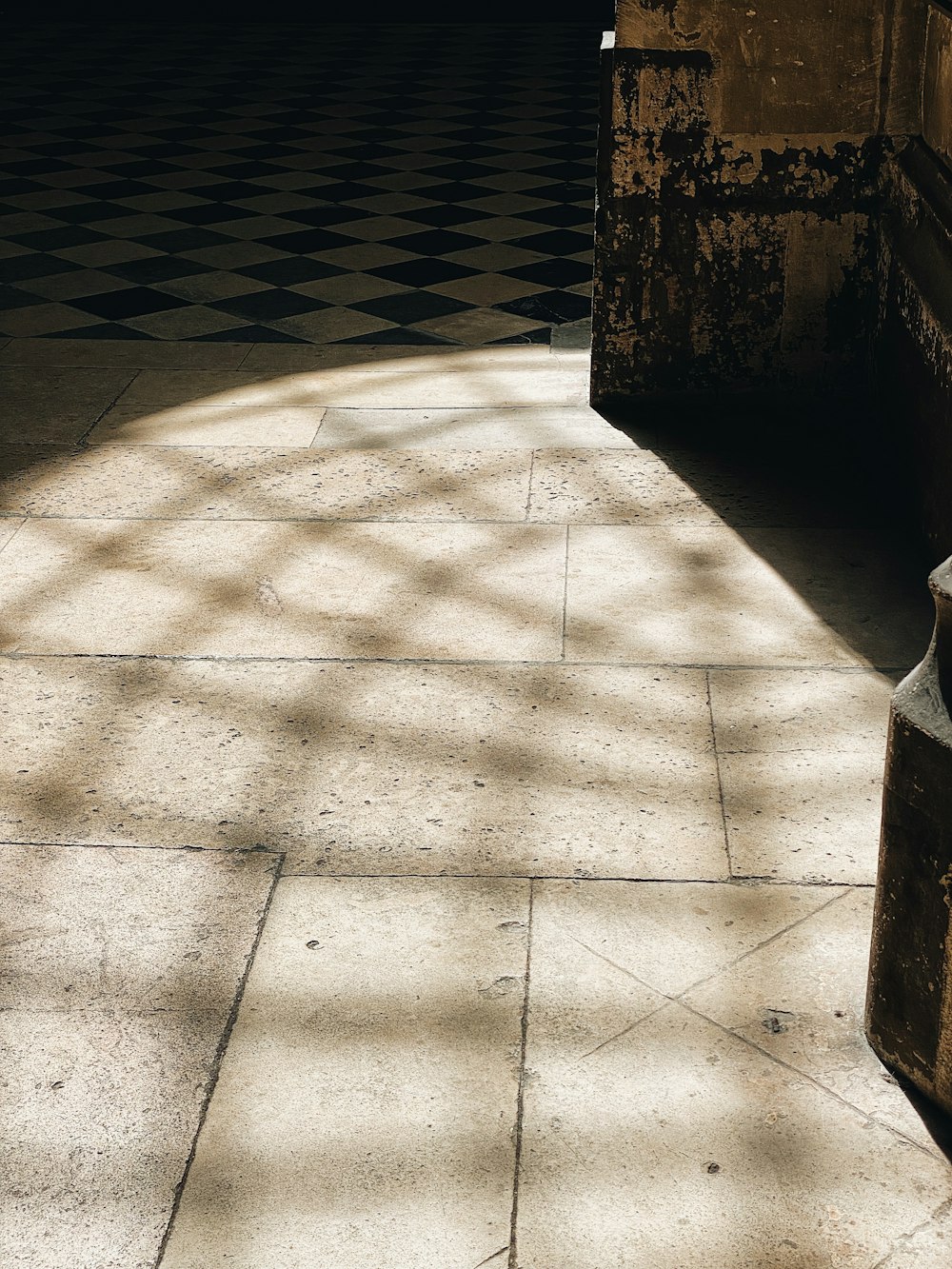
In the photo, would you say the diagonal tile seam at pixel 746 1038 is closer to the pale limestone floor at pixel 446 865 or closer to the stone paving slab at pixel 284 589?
the pale limestone floor at pixel 446 865

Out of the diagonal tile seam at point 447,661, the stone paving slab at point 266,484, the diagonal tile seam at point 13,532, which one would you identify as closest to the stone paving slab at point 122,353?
the stone paving slab at point 266,484

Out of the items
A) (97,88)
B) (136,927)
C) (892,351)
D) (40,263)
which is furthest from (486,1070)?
(97,88)

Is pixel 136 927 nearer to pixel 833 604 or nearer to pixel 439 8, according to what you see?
pixel 833 604

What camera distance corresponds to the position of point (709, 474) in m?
3.69

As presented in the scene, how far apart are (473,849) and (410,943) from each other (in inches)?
9.7

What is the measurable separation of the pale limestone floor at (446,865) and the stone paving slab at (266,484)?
0.02 m

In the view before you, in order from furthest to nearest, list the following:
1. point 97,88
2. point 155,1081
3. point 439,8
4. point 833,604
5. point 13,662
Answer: point 439,8 → point 97,88 → point 833,604 → point 13,662 → point 155,1081

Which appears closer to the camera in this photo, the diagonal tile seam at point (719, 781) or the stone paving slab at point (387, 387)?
the diagonal tile seam at point (719, 781)

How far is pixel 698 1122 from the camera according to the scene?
1706 millimetres

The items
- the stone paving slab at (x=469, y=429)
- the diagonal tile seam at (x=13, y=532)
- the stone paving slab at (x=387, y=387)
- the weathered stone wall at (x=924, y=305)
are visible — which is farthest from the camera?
the stone paving slab at (x=387, y=387)

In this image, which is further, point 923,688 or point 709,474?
point 709,474

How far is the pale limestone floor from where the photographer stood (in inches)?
63.8

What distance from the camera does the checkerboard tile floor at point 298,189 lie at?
5.17m

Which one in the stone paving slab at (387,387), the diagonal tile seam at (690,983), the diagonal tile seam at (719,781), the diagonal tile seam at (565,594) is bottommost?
the diagonal tile seam at (690,983)
